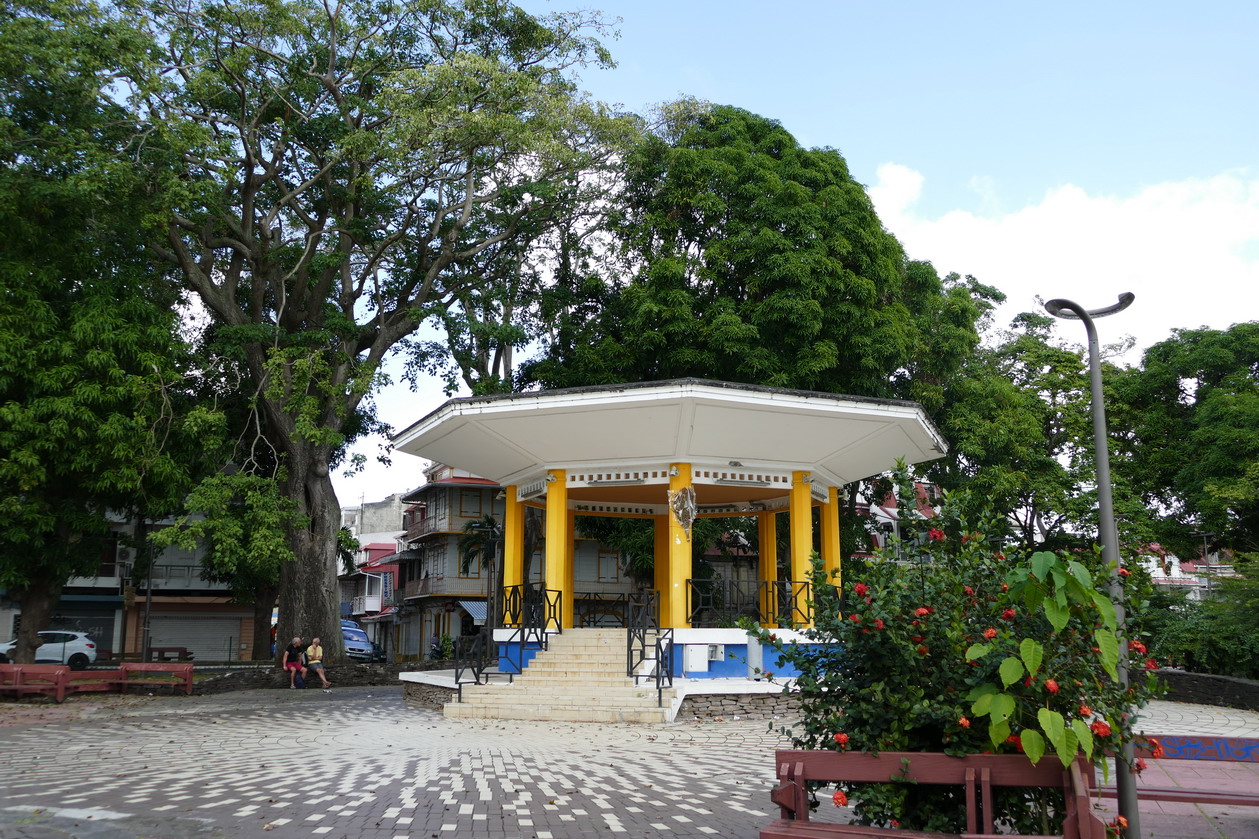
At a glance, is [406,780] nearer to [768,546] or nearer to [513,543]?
[513,543]

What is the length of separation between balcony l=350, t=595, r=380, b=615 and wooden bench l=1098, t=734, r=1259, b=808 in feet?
188

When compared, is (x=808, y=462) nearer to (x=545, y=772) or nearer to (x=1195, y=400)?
(x=545, y=772)

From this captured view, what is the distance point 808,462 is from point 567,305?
35.2 feet

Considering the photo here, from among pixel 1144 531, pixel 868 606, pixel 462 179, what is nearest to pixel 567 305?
pixel 462 179

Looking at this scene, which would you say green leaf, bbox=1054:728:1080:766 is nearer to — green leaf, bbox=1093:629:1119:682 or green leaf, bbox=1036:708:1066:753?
green leaf, bbox=1036:708:1066:753

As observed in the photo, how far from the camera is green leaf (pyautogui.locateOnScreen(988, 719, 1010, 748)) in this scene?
4609mm

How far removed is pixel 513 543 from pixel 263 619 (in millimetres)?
25167

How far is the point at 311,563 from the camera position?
960 inches

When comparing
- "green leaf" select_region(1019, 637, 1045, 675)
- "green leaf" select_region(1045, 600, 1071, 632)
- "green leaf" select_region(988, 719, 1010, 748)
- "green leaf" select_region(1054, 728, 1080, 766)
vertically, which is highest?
"green leaf" select_region(1045, 600, 1071, 632)

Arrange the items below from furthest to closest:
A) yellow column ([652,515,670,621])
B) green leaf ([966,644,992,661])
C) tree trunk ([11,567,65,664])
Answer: yellow column ([652,515,670,621]), tree trunk ([11,567,65,664]), green leaf ([966,644,992,661])

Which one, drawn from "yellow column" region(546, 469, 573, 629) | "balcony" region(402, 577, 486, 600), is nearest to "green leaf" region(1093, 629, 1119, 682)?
"yellow column" region(546, 469, 573, 629)

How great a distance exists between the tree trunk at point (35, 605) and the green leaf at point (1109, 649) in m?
23.0

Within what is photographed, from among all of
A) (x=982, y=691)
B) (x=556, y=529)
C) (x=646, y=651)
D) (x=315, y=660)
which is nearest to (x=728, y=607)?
→ (x=646, y=651)

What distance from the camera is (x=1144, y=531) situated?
84.2ft
